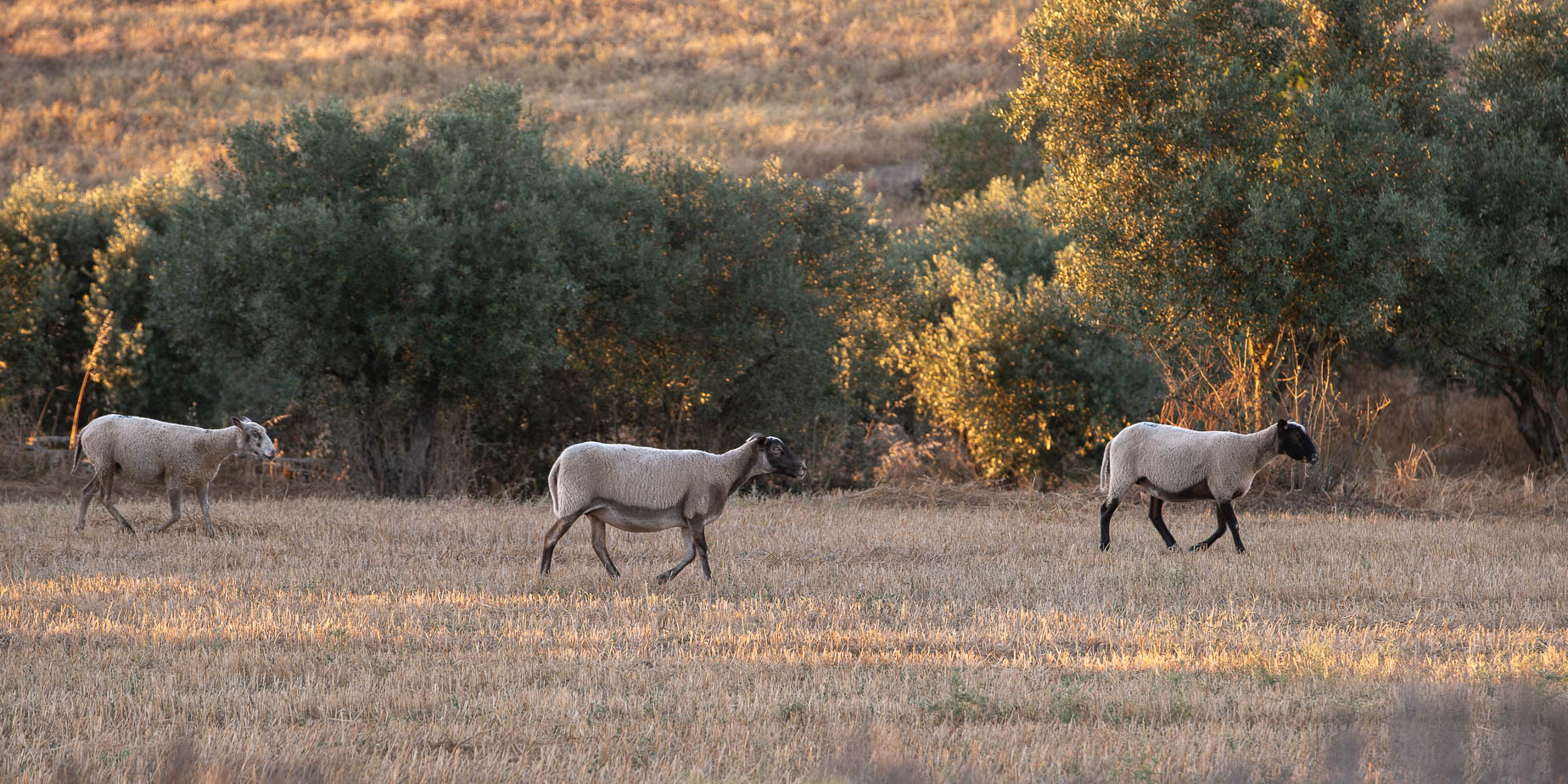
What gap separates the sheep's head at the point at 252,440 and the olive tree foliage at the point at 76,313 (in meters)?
10.9

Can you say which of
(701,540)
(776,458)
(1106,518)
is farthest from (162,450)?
(1106,518)

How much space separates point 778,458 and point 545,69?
2944 inches

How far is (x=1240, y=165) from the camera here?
19.7 m

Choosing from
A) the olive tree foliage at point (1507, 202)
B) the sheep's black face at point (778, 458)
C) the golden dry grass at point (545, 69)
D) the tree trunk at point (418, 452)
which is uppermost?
the golden dry grass at point (545, 69)

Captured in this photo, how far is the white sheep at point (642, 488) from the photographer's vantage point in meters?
12.6

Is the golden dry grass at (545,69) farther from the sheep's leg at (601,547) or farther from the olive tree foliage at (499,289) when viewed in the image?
the sheep's leg at (601,547)

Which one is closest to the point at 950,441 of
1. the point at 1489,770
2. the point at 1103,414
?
the point at 1103,414

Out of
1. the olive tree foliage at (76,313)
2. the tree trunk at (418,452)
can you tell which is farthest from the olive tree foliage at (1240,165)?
the olive tree foliage at (76,313)

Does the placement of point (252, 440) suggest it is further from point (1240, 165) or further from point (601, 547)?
point (1240, 165)

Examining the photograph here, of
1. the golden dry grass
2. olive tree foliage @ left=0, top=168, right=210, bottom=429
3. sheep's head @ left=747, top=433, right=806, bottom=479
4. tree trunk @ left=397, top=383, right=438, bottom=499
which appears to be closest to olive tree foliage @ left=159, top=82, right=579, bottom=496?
tree trunk @ left=397, top=383, right=438, bottom=499

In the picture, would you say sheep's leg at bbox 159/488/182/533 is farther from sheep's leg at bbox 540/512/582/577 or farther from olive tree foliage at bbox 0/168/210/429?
olive tree foliage at bbox 0/168/210/429

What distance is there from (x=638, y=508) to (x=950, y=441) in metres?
21.3

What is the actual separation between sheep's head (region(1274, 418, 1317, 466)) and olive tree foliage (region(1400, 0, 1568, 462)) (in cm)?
558

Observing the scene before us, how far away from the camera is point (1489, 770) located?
6066 millimetres
